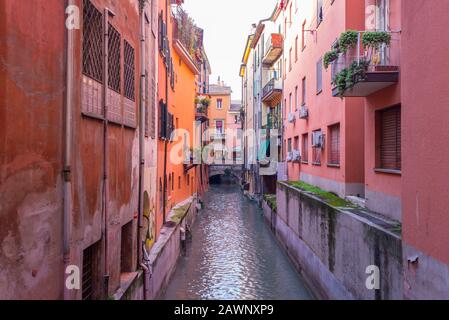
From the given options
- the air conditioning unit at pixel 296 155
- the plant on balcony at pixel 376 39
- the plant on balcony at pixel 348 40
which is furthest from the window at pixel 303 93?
the plant on balcony at pixel 376 39

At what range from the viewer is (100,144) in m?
6.48

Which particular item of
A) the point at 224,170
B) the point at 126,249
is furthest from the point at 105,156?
the point at 224,170

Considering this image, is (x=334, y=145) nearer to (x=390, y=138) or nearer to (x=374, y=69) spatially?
(x=390, y=138)

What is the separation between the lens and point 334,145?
46.8 ft

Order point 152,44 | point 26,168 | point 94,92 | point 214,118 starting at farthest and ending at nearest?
1. point 214,118
2. point 152,44
3. point 94,92
4. point 26,168

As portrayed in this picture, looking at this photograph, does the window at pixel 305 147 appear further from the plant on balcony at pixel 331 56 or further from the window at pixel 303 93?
the plant on balcony at pixel 331 56

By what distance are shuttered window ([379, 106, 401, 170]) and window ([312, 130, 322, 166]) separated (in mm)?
5691

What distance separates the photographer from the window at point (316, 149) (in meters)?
15.8

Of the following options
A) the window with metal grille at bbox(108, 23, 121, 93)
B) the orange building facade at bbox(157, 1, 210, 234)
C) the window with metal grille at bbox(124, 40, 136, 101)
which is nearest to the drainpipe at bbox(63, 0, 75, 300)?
the window with metal grille at bbox(108, 23, 121, 93)

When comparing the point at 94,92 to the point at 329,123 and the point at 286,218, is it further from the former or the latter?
the point at 286,218

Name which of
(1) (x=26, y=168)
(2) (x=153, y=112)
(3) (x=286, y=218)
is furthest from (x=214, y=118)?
(1) (x=26, y=168)

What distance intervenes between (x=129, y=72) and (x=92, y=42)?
249cm
